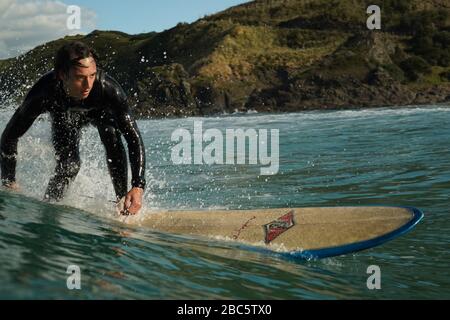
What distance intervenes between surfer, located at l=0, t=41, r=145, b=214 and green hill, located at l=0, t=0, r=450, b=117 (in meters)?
31.5

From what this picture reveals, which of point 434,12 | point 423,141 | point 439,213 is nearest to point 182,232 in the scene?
point 439,213

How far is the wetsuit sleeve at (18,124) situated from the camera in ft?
19.3

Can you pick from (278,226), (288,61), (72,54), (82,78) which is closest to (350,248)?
(278,226)

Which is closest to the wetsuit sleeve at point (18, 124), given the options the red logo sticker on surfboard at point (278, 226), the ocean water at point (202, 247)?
the ocean water at point (202, 247)

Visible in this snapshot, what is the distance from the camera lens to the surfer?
5406 millimetres

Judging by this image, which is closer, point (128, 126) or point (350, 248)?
point (350, 248)

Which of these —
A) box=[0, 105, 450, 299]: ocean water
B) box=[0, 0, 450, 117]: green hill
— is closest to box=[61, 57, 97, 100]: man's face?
box=[0, 105, 450, 299]: ocean water

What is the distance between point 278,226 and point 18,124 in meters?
3.07

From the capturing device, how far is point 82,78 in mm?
5383

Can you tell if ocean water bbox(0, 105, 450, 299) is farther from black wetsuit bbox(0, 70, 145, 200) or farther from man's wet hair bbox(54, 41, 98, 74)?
man's wet hair bbox(54, 41, 98, 74)

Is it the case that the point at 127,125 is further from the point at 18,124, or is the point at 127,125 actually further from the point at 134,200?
the point at 18,124

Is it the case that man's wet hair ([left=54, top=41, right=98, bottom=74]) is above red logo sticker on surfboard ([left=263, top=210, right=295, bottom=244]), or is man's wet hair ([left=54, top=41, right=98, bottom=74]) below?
above

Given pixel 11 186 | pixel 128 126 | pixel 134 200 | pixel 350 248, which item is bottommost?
pixel 350 248

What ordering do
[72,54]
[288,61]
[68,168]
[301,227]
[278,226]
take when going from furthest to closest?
1. [288,61]
2. [68,168]
3. [278,226]
4. [301,227]
5. [72,54]
